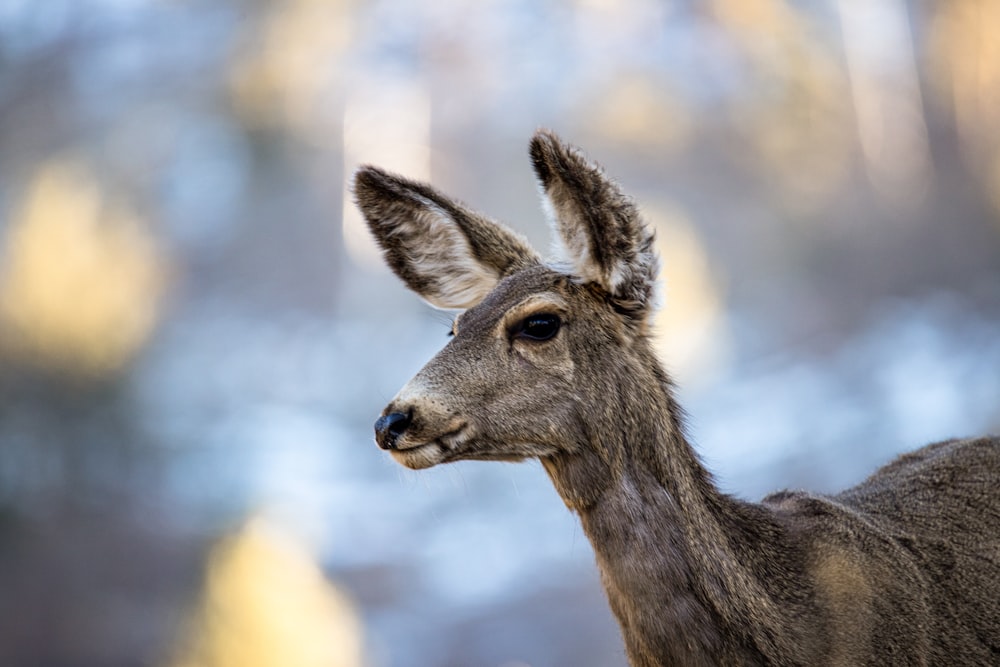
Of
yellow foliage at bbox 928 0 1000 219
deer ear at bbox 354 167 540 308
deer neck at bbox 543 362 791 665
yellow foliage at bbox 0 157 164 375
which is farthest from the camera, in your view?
yellow foliage at bbox 928 0 1000 219

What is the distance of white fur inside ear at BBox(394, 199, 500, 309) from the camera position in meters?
3.89

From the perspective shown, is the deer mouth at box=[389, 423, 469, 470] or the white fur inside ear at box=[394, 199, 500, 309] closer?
the deer mouth at box=[389, 423, 469, 470]

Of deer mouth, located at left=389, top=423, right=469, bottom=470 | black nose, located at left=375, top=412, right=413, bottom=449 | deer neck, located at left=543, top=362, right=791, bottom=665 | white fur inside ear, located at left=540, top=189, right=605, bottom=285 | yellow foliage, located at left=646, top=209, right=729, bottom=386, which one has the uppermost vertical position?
yellow foliage, located at left=646, top=209, right=729, bottom=386

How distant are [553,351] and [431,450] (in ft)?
1.58

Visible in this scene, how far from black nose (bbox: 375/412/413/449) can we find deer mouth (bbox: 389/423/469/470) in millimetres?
29

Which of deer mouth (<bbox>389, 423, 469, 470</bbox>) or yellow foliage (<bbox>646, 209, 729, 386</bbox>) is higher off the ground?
yellow foliage (<bbox>646, 209, 729, 386</bbox>)

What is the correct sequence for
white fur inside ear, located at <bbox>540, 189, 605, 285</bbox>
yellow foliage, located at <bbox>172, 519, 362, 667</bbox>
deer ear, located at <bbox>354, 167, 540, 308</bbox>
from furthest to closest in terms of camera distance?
yellow foliage, located at <bbox>172, 519, 362, 667</bbox> < deer ear, located at <bbox>354, 167, 540, 308</bbox> < white fur inside ear, located at <bbox>540, 189, 605, 285</bbox>

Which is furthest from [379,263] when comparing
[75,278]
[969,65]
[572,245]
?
[572,245]

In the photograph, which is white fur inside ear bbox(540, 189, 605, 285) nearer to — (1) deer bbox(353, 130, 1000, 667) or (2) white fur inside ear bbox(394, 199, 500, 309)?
(1) deer bbox(353, 130, 1000, 667)

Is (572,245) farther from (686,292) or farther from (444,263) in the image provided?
(686,292)

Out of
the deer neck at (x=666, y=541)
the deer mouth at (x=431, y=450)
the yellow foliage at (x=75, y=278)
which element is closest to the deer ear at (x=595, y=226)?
the deer neck at (x=666, y=541)

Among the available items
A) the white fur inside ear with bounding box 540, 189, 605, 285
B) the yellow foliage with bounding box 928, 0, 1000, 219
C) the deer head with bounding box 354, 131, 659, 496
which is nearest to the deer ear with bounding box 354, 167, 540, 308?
the deer head with bounding box 354, 131, 659, 496

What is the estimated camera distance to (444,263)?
400cm

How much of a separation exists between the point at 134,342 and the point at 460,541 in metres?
4.26
